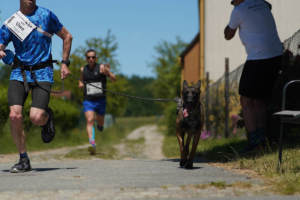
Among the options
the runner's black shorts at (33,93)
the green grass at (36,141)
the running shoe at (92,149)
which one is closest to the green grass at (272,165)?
the running shoe at (92,149)

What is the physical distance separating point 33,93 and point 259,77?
→ 2994mm

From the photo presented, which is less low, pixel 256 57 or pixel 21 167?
pixel 256 57

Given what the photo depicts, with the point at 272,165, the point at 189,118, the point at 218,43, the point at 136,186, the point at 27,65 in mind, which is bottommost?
the point at 136,186

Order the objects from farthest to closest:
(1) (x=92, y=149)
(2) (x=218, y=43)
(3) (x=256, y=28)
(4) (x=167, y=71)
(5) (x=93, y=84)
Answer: (4) (x=167, y=71) < (2) (x=218, y=43) < (5) (x=93, y=84) < (1) (x=92, y=149) < (3) (x=256, y=28)

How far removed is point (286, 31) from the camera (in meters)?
10.2

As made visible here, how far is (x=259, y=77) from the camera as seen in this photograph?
6633 millimetres

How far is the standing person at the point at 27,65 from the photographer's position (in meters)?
5.59

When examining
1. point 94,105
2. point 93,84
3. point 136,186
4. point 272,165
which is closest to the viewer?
point 136,186

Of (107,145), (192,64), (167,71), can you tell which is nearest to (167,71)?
(167,71)

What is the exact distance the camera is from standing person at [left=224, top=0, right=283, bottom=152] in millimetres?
6527

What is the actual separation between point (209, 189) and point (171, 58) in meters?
65.9

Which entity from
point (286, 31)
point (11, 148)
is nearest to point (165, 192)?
point (286, 31)

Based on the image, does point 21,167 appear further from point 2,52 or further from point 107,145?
point 107,145

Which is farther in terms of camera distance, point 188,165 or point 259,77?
point 259,77
